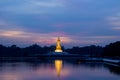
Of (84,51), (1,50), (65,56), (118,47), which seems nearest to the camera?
(118,47)

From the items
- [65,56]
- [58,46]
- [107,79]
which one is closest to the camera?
[107,79]

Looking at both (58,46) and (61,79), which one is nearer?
(61,79)

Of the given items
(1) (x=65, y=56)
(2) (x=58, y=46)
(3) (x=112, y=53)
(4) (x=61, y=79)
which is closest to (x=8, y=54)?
(2) (x=58, y=46)

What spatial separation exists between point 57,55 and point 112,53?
2454cm

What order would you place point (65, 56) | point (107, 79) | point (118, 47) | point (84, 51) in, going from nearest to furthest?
point (107, 79) < point (118, 47) < point (65, 56) < point (84, 51)

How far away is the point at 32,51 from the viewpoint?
12694 cm

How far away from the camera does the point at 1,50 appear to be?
12300 cm

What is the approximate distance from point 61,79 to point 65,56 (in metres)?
74.1

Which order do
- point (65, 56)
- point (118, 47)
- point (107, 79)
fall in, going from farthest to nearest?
point (65, 56), point (118, 47), point (107, 79)

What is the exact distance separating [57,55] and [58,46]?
1263cm

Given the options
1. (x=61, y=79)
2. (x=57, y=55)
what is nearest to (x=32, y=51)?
(x=57, y=55)

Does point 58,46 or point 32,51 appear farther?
point 32,51

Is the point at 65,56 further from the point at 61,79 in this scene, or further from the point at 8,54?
the point at 61,79

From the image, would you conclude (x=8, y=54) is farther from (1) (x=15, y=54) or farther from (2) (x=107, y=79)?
(2) (x=107, y=79)
